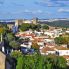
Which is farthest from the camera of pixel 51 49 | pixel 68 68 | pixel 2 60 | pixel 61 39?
pixel 61 39

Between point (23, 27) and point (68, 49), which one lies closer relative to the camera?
point (68, 49)

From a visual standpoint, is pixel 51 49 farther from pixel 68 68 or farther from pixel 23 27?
pixel 23 27

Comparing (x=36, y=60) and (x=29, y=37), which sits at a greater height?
(x=36, y=60)

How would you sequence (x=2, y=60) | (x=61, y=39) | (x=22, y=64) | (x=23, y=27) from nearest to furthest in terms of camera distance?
(x=2, y=60) < (x=22, y=64) < (x=61, y=39) < (x=23, y=27)

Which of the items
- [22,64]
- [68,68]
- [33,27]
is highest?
[22,64]

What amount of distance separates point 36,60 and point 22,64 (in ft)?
5.49

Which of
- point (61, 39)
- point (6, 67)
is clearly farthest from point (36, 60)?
point (61, 39)

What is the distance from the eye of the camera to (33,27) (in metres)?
118

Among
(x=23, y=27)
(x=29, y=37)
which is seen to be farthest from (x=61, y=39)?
(x=23, y=27)

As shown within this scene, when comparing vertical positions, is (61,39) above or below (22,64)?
below

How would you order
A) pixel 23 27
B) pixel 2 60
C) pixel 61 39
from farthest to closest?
pixel 23 27, pixel 61 39, pixel 2 60

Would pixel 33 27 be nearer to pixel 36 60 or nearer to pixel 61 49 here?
pixel 61 49

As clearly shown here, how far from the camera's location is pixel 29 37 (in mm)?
86375

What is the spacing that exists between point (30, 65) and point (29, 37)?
5518 centimetres
